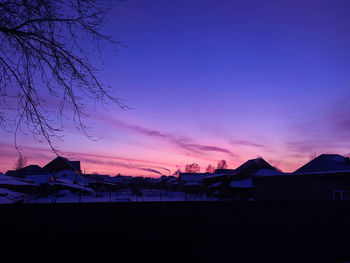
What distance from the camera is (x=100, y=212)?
2.24m

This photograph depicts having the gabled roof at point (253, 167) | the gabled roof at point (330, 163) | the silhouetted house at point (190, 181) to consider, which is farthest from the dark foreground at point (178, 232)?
the silhouetted house at point (190, 181)

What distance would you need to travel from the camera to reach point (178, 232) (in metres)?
2.40

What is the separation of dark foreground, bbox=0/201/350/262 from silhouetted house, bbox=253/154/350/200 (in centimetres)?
2024

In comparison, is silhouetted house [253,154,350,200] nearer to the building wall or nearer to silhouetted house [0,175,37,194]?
the building wall

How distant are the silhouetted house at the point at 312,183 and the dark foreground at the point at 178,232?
66.4 ft

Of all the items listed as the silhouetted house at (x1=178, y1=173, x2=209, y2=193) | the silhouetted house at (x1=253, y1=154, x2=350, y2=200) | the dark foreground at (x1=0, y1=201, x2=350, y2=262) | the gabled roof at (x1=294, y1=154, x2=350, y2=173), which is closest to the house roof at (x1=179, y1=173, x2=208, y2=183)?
the silhouetted house at (x1=178, y1=173, x2=209, y2=193)

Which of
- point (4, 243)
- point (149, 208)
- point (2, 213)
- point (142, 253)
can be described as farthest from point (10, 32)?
point (142, 253)

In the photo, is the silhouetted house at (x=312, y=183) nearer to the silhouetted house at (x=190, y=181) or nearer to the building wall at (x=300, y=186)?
the building wall at (x=300, y=186)

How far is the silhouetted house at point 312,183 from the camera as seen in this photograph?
1933 centimetres

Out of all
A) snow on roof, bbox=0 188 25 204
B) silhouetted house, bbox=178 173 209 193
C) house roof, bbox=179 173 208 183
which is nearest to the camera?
snow on roof, bbox=0 188 25 204

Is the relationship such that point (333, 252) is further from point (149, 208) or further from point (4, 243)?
point (4, 243)

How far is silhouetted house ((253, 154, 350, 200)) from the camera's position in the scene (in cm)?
1933

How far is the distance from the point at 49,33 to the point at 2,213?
12.0ft

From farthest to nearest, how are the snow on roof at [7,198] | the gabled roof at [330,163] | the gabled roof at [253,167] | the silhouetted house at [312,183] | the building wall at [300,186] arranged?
the gabled roof at [253,167] → the gabled roof at [330,163] → the building wall at [300,186] → the silhouetted house at [312,183] → the snow on roof at [7,198]
